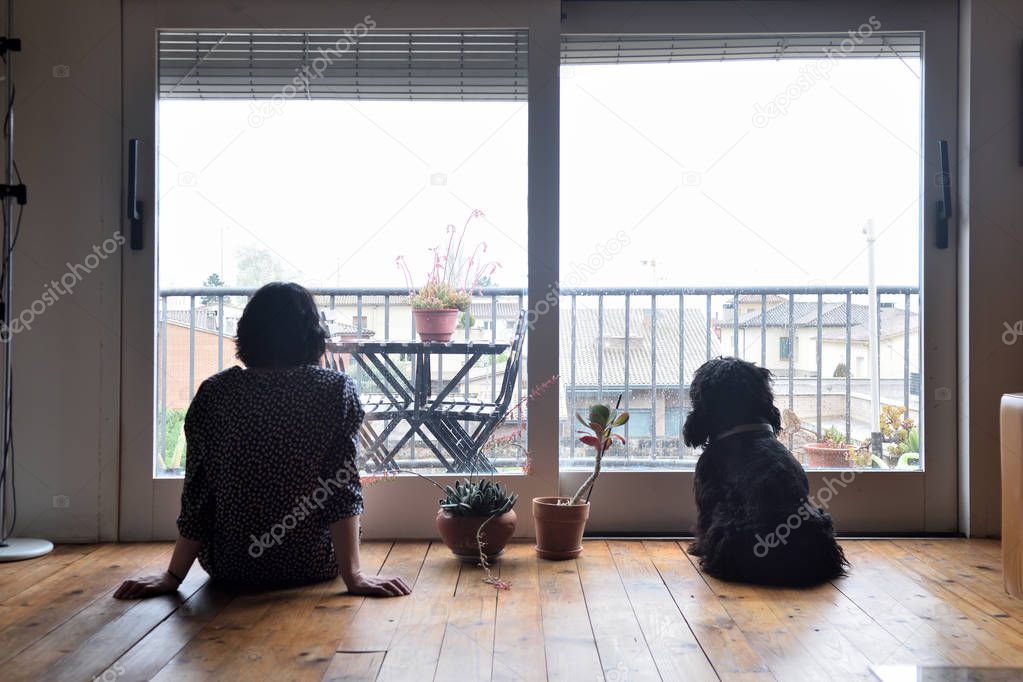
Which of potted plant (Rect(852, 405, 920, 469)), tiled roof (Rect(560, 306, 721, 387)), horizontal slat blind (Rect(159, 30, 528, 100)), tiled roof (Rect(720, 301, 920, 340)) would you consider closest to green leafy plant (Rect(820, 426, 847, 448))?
potted plant (Rect(852, 405, 920, 469))

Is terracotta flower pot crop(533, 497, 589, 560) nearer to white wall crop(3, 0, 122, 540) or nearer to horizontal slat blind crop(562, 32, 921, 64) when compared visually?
white wall crop(3, 0, 122, 540)

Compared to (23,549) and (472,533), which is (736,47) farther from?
(23,549)

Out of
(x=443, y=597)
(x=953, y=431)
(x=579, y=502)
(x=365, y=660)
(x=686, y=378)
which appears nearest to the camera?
(x=365, y=660)

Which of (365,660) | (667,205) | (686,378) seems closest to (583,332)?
(686,378)

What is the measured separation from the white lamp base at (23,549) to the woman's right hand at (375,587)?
3.80 ft

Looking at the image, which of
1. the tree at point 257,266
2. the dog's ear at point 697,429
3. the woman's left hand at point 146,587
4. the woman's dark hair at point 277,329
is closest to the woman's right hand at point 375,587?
the woman's left hand at point 146,587

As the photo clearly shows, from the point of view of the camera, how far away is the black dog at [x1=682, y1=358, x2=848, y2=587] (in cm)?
244

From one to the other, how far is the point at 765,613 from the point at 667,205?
5.45ft

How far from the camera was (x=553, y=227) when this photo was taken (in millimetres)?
3078

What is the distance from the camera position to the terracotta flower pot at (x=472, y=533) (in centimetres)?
270

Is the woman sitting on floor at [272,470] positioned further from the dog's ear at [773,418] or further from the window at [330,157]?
the dog's ear at [773,418]

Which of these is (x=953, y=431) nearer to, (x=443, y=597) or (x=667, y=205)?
(x=667, y=205)

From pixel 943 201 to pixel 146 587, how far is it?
9.43ft

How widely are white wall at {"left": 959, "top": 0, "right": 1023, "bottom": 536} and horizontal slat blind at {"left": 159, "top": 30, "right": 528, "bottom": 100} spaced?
5.34 ft
